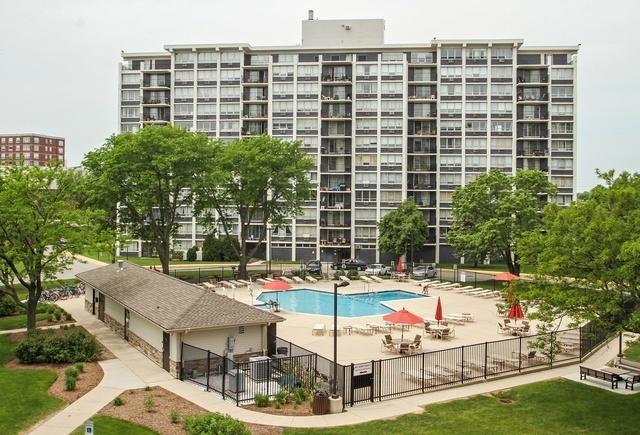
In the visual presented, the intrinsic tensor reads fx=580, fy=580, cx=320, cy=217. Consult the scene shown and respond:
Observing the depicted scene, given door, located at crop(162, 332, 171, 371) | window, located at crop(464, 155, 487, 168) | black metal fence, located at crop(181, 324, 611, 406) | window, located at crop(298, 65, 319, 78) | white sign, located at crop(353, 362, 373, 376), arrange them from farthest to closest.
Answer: window, located at crop(298, 65, 319, 78), window, located at crop(464, 155, 487, 168), door, located at crop(162, 332, 171, 371), black metal fence, located at crop(181, 324, 611, 406), white sign, located at crop(353, 362, 373, 376)

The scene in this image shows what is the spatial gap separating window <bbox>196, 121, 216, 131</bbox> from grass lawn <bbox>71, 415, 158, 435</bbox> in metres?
69.1

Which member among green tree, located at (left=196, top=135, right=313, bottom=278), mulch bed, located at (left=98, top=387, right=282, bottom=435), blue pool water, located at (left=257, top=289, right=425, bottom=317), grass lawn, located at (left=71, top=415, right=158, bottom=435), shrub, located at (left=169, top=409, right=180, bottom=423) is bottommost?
blue pool water, located at (left=257, top=289, right=425, bottom=317)

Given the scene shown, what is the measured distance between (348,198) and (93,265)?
1351 inches

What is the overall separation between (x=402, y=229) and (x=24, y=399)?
53871 mm

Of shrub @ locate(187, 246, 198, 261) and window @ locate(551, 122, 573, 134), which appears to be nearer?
shrub @ locate(187, 246, 198, 261)

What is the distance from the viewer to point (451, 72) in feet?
263

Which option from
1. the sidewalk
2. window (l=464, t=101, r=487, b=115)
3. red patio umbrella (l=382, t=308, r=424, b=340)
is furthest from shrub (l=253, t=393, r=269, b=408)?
window (l=464, t=101, r=487, b=115)

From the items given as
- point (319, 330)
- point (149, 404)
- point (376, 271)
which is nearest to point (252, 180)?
point (376, 271)

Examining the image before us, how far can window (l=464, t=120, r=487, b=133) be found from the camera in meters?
79.7

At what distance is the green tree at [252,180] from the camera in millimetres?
53344

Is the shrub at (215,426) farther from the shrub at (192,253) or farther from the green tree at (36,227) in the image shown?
the shrub at (192,253)

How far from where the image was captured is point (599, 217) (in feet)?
61.8

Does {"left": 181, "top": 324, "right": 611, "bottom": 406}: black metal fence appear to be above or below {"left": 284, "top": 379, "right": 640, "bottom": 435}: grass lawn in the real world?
above

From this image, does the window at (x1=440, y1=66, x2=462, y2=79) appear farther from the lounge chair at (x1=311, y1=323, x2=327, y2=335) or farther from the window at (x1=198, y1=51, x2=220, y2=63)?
the lounge chair at (x1=311, y1=323, x2=327, y2=335)
